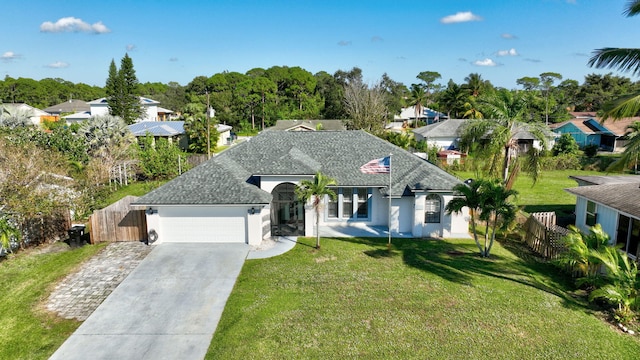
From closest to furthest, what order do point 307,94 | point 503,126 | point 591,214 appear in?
point 591,214, point 503,126, point 307,94

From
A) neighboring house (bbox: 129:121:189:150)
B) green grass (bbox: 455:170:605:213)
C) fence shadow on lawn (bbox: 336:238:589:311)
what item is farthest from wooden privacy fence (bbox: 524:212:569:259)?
neighboring house (bbox: 129:121:189:150)

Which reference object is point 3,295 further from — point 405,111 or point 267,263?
point 405,111

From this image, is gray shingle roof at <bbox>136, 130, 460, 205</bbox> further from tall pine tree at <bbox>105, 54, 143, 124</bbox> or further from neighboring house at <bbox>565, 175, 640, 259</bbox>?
tall pine tree at <bbox>105, 54, 143, 124</bbox>

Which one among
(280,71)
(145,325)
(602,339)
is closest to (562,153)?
(602,339)

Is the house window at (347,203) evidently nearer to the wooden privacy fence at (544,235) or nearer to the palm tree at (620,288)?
the wooden privacy fence at (544,235)

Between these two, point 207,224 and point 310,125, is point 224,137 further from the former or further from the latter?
point 207,224

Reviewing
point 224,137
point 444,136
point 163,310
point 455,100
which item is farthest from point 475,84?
point 163,310

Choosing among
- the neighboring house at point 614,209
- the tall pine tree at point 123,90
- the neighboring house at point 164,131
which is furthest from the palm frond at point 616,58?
the tall pine tree at point 123,90
